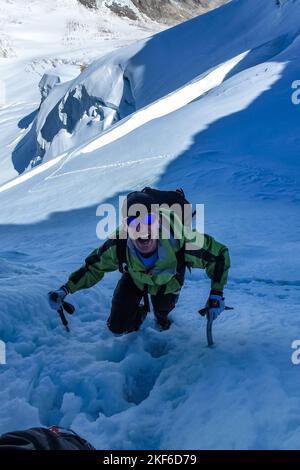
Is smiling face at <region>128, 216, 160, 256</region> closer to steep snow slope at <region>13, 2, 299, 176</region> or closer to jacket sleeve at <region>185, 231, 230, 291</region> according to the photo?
jacket sleeve at <region>185, 231, 230, 291</region>

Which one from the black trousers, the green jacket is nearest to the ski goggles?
the green jacket

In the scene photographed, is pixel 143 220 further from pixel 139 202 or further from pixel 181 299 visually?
pixel 181 299

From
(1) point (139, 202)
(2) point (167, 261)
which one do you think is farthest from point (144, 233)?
(2) point (167, 261)

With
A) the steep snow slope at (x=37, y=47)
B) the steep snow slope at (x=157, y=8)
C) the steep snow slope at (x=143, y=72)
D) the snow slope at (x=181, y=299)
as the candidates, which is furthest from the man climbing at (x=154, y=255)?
the steep snow slope at (x=157, y=8)

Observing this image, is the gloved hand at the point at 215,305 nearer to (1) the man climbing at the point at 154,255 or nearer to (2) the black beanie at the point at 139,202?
(1) the man climbing at the point at 154,255

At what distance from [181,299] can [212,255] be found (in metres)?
1.68

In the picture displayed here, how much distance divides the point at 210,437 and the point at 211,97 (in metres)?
12.9

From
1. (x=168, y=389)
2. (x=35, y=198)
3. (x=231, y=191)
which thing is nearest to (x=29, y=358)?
(x=168, y=389)

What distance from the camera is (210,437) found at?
7.92 feet

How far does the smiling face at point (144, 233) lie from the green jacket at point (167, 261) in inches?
3.0

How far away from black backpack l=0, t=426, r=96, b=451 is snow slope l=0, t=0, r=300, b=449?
2.26 feet

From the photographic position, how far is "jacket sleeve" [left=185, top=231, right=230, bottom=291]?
303cm

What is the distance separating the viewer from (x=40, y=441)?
1.79m

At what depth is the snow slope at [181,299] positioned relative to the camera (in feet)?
8.69
